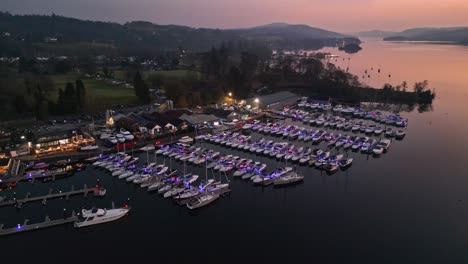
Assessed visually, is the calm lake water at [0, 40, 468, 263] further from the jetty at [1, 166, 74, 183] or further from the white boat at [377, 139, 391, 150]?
the white boat at [377, 139, 391, 150]

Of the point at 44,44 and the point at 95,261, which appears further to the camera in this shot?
the point at 44,44

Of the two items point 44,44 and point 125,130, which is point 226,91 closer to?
point 125,130

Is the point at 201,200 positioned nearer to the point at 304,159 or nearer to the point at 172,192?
the point at 172,192

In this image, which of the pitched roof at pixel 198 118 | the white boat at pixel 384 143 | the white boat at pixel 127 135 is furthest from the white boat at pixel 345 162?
the white boat at pixel 127 135

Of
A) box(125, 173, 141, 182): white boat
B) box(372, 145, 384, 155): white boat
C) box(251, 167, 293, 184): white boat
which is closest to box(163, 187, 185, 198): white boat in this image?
box(125, 173, 141, 182): white boat

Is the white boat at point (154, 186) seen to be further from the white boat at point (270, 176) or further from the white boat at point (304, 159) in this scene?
the white boat at point (304, 159)

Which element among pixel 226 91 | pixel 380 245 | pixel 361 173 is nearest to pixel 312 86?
pixel 226 91
